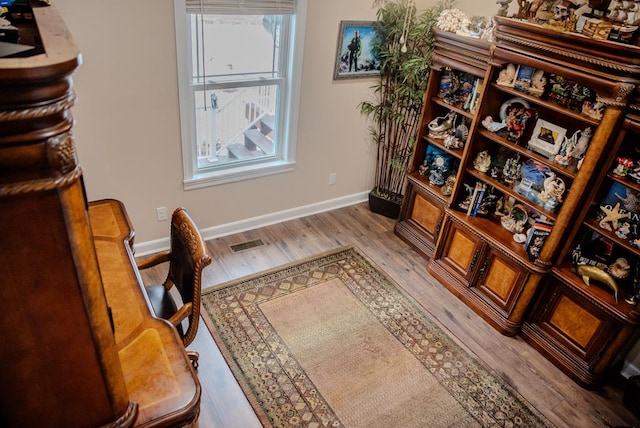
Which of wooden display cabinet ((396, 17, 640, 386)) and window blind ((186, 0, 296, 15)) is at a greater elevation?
window blind ((186, 0, 296, 15))

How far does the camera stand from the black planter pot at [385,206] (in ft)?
13.9

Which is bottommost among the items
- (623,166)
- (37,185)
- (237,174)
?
(237,174)

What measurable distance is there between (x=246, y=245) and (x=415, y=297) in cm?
147

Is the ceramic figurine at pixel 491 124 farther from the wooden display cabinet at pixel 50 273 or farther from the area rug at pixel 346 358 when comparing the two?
the wooden display cabinet at pixel 50 273

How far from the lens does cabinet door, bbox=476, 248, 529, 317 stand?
116 inches

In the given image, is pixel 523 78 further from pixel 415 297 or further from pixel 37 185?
pixel 37 185

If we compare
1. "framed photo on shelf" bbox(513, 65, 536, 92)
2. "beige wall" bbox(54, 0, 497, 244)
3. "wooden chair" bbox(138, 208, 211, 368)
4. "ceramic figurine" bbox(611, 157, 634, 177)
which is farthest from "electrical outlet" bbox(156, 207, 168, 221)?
"ceramic figurine" bbox(611, 157, 634, 177)

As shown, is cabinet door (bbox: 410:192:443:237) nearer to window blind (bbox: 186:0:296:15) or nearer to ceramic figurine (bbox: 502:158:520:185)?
ceramic figurine (bbox: 502:158:520:185)

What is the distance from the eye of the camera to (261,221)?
13.0 ft

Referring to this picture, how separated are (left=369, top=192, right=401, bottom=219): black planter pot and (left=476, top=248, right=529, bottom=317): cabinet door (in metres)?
1.23

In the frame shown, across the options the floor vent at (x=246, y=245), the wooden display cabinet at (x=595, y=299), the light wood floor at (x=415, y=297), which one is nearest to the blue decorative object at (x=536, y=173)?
the wooden display cabinet at (x=595, y=299)

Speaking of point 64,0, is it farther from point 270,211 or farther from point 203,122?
point 270,211

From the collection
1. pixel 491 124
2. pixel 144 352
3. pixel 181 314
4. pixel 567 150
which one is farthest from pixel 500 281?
pixel 144 352

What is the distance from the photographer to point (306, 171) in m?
3.97
